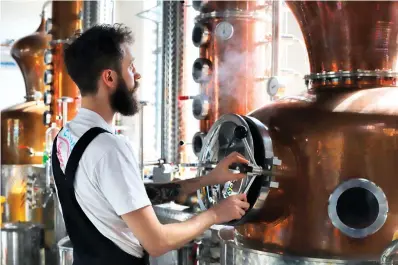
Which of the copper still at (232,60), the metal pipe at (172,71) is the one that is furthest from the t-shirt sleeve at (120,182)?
the metal pipe at (172,71)

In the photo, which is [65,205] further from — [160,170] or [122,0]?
[122,0]

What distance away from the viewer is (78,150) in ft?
4.65

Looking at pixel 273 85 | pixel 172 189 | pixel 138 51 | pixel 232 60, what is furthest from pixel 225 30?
pixel 138 51

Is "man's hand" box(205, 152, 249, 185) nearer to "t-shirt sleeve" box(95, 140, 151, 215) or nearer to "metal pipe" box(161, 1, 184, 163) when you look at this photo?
"t-shirt sleeve" box(95, 140, 151, 215)

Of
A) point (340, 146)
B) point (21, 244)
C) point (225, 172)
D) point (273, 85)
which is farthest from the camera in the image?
point (21, 244)

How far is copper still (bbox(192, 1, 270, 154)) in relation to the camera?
321 cm

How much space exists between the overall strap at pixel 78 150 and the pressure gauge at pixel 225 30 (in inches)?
74.9

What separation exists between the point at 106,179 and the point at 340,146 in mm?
686

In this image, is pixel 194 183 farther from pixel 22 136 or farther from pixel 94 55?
pixel 22 136

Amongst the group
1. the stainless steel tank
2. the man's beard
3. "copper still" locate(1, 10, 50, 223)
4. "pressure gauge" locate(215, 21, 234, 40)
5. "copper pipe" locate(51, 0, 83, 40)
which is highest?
"copper pipe" locate(51, 0, 83, 40)

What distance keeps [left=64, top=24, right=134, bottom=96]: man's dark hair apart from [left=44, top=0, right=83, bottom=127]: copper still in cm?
314

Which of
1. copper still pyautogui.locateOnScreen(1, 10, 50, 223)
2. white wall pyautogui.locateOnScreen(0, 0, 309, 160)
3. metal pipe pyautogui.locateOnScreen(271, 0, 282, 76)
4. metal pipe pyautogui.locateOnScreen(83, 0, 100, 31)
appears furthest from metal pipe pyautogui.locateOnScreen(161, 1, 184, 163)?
copper still pyautogui.locateOnScreen(1, 10, 50, 223)

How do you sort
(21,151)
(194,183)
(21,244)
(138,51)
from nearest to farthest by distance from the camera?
(194,183) → (21,244) → (21,151) → (138,51)

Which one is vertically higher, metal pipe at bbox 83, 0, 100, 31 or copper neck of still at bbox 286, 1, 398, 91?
metal pipe at bbox 83, 0, 100, 31
